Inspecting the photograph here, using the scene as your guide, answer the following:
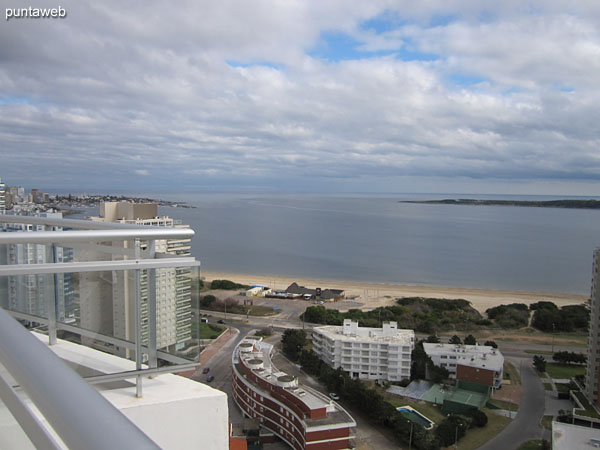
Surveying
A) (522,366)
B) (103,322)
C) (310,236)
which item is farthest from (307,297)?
(310,236)

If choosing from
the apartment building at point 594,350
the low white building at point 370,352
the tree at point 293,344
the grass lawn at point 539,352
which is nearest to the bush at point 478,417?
the low white building at point 370,352

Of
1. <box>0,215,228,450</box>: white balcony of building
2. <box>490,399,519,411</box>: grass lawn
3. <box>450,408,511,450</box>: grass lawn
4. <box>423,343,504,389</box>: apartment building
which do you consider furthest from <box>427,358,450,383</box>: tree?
<box>0,215,228,450</box>: white balcony of building

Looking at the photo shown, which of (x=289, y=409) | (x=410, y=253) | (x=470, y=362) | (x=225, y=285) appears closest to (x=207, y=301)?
(x=225, y=285)

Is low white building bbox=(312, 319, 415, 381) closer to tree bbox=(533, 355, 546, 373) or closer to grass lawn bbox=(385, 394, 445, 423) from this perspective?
grass lawn bbox=(385, 394, 445, 423)

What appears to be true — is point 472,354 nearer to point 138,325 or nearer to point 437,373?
point 437,373

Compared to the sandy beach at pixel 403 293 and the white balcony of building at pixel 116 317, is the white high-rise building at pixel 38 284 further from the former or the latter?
the sandy beach at pixel 403 293

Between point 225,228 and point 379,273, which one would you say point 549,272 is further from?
point 225,228
